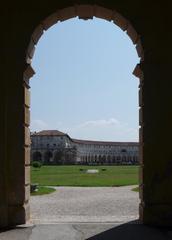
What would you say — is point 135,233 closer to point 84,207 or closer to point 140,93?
point 140,93

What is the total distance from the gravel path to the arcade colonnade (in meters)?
0.89

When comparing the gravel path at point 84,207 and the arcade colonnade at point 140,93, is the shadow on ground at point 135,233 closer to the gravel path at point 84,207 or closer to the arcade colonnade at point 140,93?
the arcade colonnade at point 140,93

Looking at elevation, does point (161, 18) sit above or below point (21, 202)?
above

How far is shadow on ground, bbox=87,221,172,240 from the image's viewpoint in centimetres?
720

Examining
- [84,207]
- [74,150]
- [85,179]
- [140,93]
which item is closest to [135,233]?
[140,93]

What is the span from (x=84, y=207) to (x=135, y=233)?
14.7 ft

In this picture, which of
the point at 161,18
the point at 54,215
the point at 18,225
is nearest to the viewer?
the point at 18,225

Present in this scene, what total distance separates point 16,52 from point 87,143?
379 ft

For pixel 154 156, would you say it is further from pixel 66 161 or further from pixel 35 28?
pixel 66 161

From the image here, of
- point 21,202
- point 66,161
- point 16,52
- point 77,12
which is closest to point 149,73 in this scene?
point 77,12

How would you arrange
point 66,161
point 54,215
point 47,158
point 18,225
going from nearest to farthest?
1. point 18,225
2. point 54,215
3. point 66,161
4. point 47,158

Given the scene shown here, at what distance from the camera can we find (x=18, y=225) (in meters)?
8.13

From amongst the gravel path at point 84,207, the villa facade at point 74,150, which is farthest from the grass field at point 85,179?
the villa facade at point 74,150

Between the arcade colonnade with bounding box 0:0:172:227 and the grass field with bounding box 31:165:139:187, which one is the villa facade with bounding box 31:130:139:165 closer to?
the grass field with bounding box 31:165:139:187
